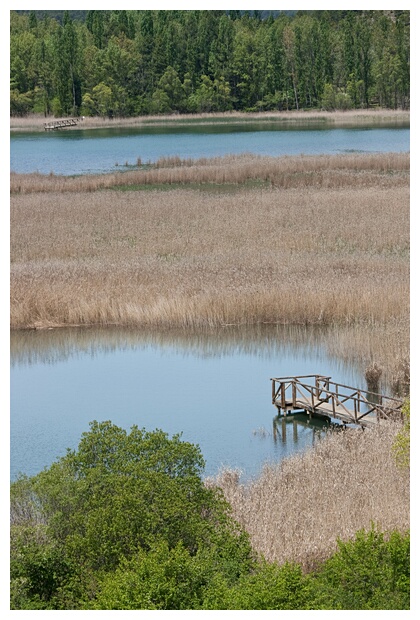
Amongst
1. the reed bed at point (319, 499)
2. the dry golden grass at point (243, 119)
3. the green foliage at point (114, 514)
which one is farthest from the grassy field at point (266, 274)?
the dry golden grass at point (243, 119)

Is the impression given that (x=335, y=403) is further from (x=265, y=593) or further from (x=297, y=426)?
(x=265, y=593)

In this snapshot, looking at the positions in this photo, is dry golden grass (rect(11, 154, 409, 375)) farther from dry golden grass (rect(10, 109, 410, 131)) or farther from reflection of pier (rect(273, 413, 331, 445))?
dry golden grass (rect(10, 109, 410, 131))

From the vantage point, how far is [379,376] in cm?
1603

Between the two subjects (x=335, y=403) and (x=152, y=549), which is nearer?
(x=152, y=549)

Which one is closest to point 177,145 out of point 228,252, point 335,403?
point 228,252

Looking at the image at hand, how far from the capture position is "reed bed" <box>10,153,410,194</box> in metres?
38.7

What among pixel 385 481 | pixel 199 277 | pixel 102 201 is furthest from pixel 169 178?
pixel 385 481

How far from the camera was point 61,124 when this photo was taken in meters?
87.4

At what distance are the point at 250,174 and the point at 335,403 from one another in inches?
1027

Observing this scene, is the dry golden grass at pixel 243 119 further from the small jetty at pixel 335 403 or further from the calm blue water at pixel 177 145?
the small jetty at pixel 335 403

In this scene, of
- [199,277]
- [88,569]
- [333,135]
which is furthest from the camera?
[333,135]
